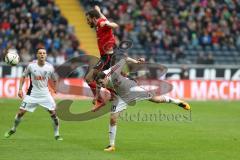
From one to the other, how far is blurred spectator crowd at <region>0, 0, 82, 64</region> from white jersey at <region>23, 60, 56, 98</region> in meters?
15.3

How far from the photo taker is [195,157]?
1384cm

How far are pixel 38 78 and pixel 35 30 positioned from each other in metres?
17.5

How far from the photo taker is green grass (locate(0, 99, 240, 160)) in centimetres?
1401

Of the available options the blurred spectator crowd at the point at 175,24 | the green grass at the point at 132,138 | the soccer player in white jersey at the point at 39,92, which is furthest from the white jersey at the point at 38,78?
the blurred spectator crowd at the point at 175,24

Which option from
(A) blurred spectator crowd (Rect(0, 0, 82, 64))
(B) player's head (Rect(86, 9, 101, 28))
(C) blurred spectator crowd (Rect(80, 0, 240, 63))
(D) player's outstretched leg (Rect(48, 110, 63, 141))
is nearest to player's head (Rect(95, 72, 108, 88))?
(B) player's head (Rect(86, 9, 101, 28))

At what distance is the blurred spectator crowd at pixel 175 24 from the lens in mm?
35716

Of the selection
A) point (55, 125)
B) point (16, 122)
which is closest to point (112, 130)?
point (55, 125)

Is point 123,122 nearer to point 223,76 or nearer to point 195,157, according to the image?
point 195,157

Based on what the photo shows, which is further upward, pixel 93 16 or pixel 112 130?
pixel 93 16

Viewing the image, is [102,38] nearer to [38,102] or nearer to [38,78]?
[38,78]

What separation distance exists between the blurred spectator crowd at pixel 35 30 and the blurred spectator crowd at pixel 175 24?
2.43 metres

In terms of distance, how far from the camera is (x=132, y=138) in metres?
17.1

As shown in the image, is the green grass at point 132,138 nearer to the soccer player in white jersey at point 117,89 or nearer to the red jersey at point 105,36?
the soccer player in white jersey at point 117,89

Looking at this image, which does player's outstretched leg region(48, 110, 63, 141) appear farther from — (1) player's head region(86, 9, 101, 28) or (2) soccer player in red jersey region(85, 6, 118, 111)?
(1) player's head region(86, 9, 101, 28)
